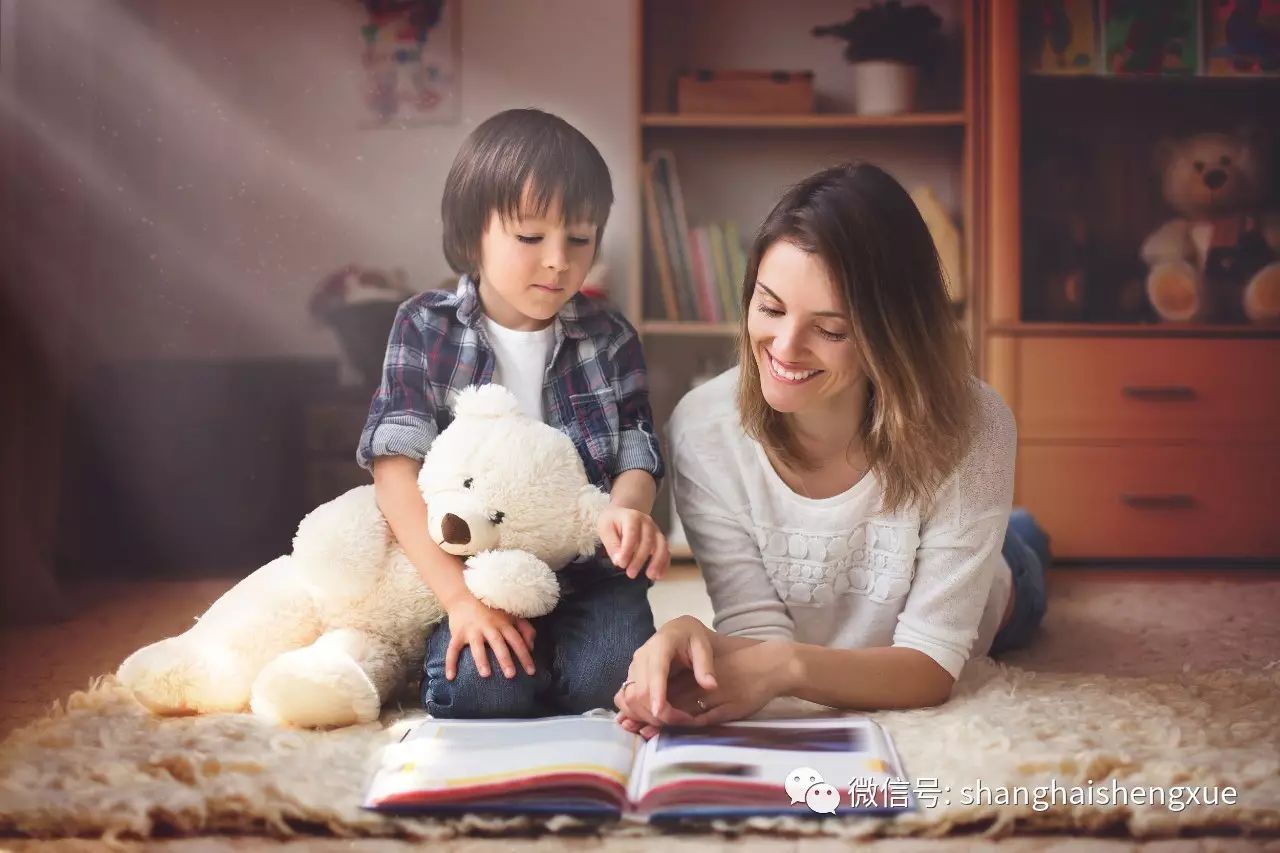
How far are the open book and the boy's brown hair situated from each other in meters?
0.40

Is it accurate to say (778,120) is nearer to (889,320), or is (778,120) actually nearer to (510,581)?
(889,320)

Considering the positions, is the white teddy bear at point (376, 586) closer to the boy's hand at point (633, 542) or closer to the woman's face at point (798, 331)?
the boy's hand at point (633, 542)

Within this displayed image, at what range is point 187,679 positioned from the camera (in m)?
0.88

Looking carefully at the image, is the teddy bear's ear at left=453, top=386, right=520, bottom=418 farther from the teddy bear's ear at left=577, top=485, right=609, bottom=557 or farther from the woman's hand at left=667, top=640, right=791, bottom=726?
the woman's hand at left=667, top=640, right=791, bottom=726

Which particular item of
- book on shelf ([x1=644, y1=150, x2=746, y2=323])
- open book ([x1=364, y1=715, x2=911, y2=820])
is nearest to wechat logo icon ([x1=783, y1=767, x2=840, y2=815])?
open book ([x1=364, y1=715, x2=911, y2=820])

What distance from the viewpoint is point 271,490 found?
4.36 ft

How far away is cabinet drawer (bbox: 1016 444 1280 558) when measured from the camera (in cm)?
153

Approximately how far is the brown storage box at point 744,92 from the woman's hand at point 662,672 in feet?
2.87

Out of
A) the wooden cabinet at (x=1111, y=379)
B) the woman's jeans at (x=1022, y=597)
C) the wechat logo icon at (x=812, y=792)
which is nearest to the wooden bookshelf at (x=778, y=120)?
the wooden cabinet at (x=1111, y=379)

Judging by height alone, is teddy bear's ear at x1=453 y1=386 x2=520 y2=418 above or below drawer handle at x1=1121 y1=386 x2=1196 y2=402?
above

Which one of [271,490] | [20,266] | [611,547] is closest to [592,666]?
[611,547]

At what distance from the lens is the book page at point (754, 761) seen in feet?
2.25

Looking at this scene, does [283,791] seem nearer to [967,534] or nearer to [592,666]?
[592,666]

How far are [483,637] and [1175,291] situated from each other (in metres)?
1.12
